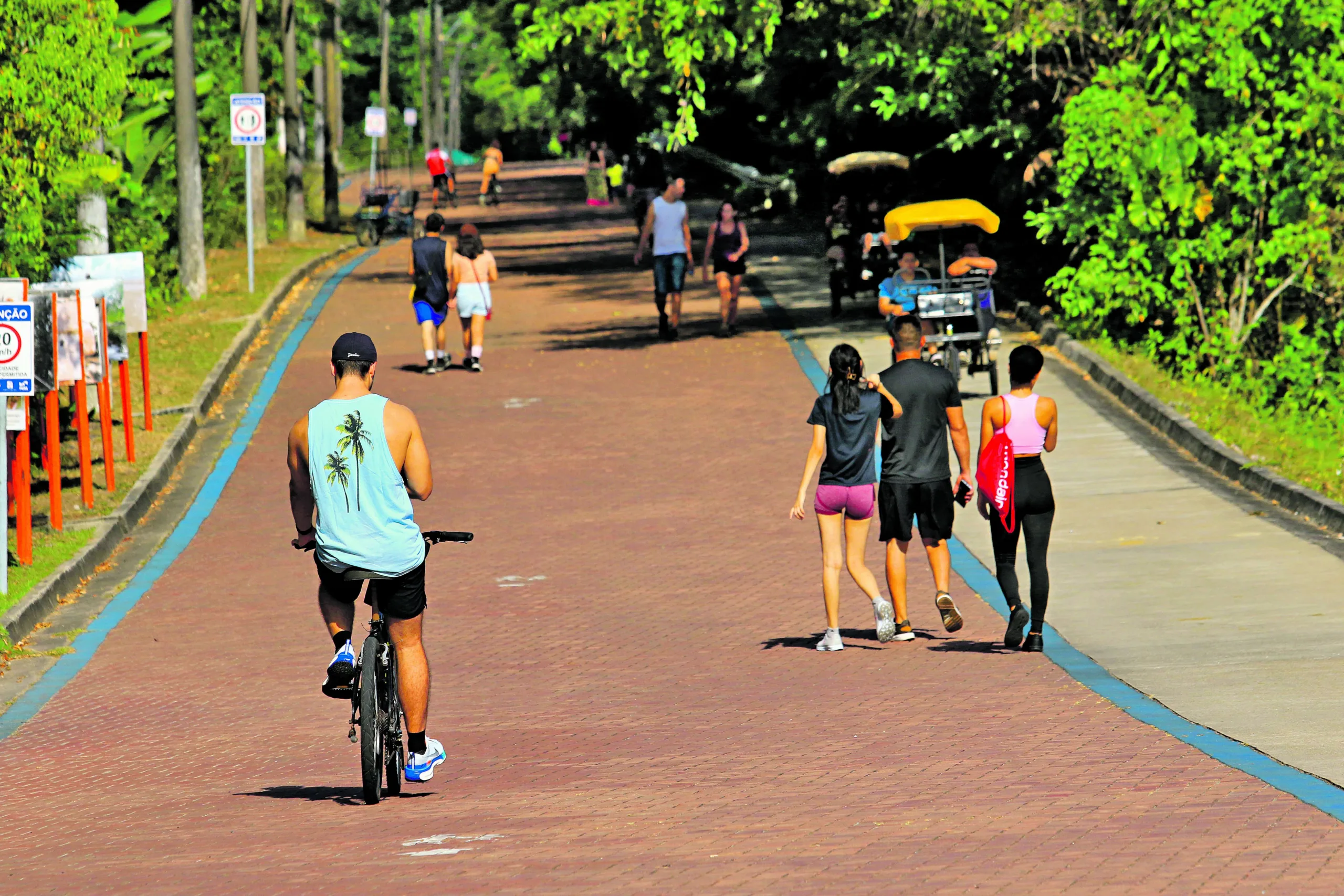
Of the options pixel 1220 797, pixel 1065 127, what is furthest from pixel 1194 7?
pixel 1220 797

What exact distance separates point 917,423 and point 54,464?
7.36m

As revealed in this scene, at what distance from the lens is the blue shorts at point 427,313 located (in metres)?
22.8

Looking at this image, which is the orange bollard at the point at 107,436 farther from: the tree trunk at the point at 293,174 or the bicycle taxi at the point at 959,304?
the tree trunk at the point at 293,174

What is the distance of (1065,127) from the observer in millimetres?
22375

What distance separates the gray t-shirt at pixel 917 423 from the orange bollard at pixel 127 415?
895 cm

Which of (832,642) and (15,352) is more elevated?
(15,352)

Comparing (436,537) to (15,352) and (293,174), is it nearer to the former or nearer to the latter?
(15,352)

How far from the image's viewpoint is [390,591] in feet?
26.0

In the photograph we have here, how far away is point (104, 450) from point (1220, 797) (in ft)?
40.2

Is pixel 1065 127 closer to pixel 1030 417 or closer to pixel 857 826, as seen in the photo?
pixel 1030 417

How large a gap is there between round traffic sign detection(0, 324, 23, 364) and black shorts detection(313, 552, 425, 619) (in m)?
6.32

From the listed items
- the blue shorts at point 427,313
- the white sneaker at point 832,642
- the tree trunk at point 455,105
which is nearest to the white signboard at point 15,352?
the white sneaker at point 832,642

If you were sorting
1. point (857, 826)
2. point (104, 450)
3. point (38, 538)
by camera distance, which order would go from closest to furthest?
point (857, 826) < point (38, 538) < point (104, 450)

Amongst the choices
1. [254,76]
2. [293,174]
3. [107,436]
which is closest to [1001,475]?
[107,436]
